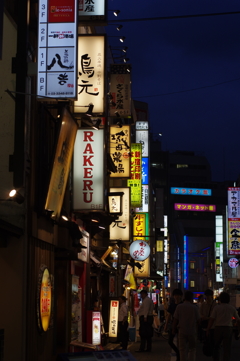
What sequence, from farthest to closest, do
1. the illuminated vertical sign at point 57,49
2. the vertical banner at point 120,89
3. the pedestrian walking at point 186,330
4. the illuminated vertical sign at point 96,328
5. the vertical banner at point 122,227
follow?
the vertical banner at point 122,227 → the vertical banner at point 120,89 → the illuminated vertical sign at point 96,328 → the pedestrian walking at point 186,330 → the illuminated vertical sign at point 57,49

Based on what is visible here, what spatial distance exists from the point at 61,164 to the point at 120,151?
1389 cm

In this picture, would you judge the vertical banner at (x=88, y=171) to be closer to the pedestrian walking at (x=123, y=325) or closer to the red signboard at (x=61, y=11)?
the red signboard at (x=61, y=11)

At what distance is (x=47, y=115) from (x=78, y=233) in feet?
10.2

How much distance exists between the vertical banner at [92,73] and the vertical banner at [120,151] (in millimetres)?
9212

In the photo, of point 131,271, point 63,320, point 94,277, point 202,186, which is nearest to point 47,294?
point 63,320

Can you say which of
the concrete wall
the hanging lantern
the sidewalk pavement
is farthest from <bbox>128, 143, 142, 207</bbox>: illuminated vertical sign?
the concrete wall

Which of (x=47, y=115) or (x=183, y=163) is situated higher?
(x=183, y=163)

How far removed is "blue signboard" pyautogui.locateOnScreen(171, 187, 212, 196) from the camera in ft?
461

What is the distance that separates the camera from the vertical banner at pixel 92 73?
16.4 m

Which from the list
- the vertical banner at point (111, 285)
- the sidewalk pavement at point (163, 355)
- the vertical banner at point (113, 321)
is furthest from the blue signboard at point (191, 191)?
the sidewalk pavement at point (163, 355)

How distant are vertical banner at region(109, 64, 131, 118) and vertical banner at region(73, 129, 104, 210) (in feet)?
25.0

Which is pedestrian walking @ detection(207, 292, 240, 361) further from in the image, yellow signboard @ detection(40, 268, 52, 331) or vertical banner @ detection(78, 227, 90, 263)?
vertical banner @ detection(78, 227, 90, 263)

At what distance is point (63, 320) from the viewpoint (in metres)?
15.7

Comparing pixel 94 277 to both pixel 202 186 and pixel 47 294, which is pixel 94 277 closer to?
pixel 47 294
